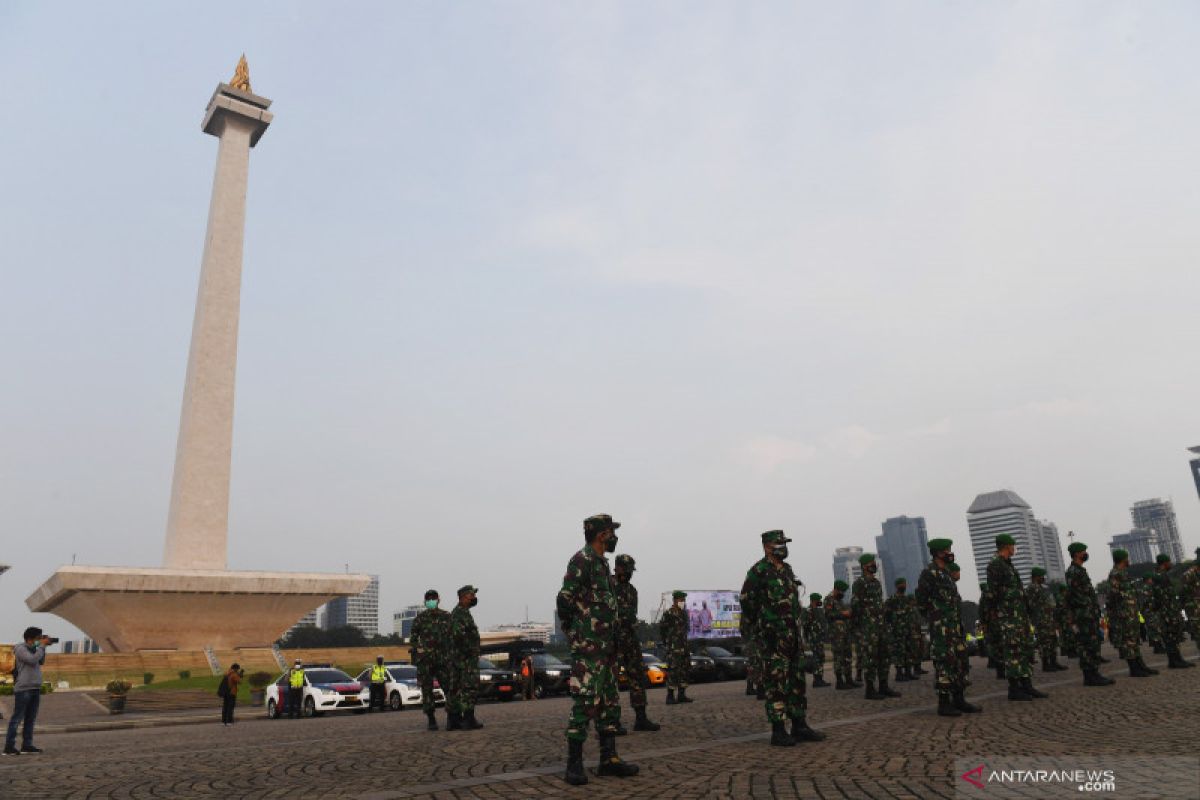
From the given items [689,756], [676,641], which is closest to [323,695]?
[676,641]

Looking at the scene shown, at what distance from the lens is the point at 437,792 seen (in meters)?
6.13

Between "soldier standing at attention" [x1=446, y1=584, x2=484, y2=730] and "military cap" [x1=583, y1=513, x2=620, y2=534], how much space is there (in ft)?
19.0

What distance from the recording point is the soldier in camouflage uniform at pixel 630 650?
1057 centimetres

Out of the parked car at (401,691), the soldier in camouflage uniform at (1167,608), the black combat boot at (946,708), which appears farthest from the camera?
the parked car at (401,691)

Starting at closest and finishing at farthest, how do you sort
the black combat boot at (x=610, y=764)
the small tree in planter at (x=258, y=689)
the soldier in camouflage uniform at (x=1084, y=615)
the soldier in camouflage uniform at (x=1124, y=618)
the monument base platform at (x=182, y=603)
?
the black combat boot at (x=610, y=764) < the soldier in camouflage uniform at (x=1084, y=615) < the soldier in camouflage uniform at (x=1124, y=618) < the small tree in planter at (x=258, y=689) < the monument base platform at (x=182, y=603)

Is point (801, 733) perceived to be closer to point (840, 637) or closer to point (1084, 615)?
point (1084, 615)

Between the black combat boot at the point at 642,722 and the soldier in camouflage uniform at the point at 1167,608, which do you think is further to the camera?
the soldier in camouflage uniform at the point at 1167,608

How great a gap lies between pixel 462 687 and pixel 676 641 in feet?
14.3

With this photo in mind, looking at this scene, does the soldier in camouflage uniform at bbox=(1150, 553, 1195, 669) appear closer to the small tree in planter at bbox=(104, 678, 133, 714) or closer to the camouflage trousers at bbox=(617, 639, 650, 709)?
the camouflage trousers at bbox=(617, 639, 650, 709)

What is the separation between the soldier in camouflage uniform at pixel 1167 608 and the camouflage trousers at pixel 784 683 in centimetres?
1144

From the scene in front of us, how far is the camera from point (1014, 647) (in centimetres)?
1105

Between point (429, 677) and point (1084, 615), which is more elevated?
point (1084, 615)

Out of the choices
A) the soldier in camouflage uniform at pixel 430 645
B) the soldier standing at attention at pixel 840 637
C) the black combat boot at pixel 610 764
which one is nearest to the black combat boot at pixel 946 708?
the black combat boot at pixel 610 764

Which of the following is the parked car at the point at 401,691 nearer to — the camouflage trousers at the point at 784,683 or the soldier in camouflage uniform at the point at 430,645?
the soldier in camouflage uniform at the point at 430,645
